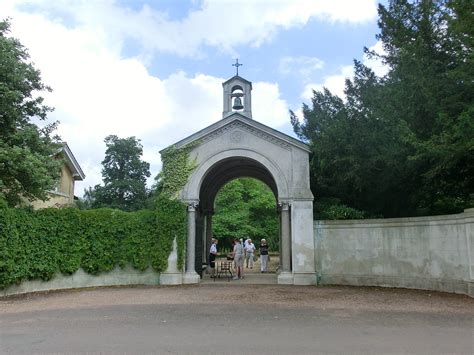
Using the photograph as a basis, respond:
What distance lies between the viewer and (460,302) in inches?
461

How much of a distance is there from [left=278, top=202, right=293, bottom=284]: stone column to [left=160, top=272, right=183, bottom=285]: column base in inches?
160

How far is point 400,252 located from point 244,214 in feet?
90.9

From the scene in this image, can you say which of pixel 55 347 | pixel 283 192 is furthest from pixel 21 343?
pixel 283 192

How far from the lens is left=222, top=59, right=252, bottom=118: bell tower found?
64.3 ft

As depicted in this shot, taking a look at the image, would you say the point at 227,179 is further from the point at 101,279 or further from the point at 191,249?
the point at 101,279

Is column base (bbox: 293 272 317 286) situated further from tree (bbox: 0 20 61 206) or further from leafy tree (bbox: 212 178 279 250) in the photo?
leafy tree (bbox: 212 178 279 250)

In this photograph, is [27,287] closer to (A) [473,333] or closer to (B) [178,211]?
(B) [178,211]

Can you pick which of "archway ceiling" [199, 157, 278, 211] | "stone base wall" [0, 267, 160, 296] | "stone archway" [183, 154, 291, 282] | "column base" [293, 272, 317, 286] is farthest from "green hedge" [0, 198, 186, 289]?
"column base" [293, 272, 317, 286]

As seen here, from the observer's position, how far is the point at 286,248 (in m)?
17.3

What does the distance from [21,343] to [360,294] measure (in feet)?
33.6

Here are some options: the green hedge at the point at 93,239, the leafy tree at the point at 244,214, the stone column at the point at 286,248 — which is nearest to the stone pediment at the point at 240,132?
the stone column at the point at 286,248

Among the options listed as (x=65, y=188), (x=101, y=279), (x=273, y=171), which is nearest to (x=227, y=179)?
(x=273, y=171)

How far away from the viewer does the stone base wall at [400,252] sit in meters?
13.3

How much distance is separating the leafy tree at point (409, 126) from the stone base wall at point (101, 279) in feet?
28.6
